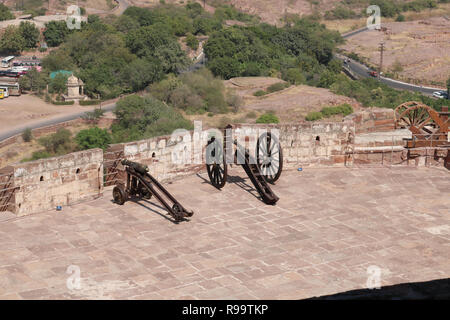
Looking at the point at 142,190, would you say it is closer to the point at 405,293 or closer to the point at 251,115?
the point at 405,293

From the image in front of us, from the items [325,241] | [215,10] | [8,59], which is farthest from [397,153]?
[215,10]

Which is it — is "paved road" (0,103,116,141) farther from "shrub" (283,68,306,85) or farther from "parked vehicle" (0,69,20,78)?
"shrub" (283,68,306,85)

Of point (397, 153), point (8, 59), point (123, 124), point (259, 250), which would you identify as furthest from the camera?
point (8, 59)

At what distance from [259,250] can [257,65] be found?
164 ft

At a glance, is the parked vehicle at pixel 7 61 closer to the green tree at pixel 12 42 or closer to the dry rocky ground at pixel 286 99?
the green tree at pixel 12 42

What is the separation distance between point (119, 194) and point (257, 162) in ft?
10.9

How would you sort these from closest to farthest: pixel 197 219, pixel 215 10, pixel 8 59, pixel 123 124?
pixel 197 219, pixel 123 124, pixel 8 59, pixel 215 10

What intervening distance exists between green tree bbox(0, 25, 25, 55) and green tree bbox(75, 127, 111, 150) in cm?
3116

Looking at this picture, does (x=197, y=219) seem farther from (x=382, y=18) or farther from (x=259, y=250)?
(x=382, y=18)

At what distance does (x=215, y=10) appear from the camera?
90812 millimetres

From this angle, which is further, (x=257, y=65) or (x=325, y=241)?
(x=257, y=65)

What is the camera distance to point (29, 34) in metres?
70.7

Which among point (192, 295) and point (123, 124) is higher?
point (192, 295)

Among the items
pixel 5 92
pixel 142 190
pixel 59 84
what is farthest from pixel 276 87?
pixel 142 190
